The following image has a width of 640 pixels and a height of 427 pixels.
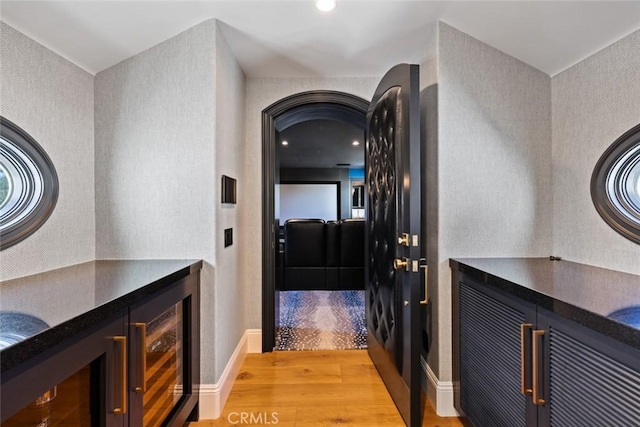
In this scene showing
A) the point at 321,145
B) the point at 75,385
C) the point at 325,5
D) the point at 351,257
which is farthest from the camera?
the point at 321,145

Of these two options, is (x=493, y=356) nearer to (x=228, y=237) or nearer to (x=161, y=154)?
(x=228, y=237)

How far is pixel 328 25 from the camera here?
1992mm

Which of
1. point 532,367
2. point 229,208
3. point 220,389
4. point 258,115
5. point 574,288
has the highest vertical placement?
point 258,115

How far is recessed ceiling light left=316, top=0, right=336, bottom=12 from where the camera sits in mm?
1733

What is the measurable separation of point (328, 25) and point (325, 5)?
24 centimetres

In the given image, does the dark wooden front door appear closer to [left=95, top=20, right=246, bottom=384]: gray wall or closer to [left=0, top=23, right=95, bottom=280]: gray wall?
[left=95, top=20, right=246, bottom=384]: gray wall

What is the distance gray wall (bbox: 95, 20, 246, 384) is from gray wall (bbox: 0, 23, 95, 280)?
8cm

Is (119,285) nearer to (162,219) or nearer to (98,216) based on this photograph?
(162,219)

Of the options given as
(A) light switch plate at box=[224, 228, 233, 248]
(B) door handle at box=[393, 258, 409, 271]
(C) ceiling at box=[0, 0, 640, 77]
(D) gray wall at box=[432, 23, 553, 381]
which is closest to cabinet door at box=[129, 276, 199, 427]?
(A) light switch plate at box=[224, 228, 233, 248]

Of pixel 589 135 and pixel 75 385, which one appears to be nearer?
pixel 75 385

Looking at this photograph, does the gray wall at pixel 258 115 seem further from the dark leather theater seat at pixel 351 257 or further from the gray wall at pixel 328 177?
the gray wall at pixel 328 177

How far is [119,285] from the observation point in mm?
1273

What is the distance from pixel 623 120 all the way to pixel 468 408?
5.33 ft

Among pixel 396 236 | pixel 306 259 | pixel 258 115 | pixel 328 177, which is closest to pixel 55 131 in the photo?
pixel 258 115
